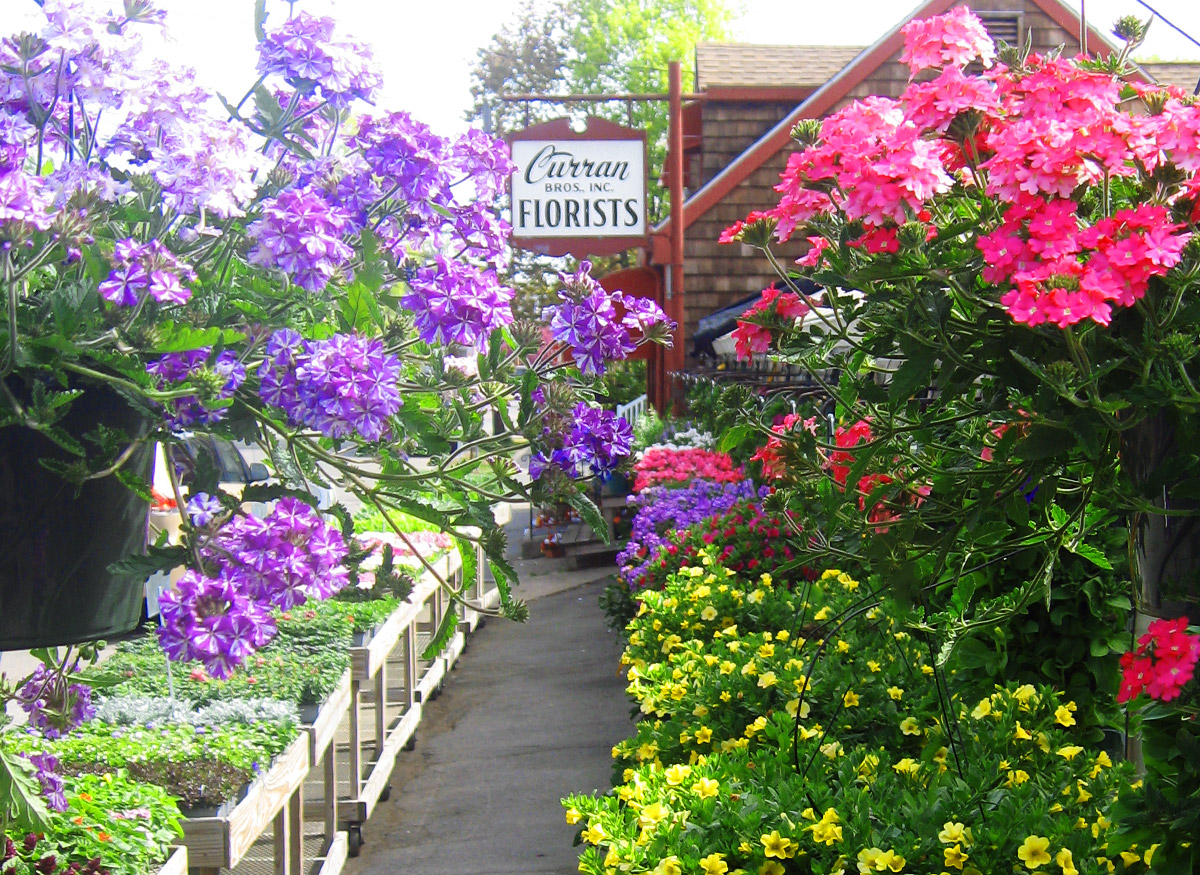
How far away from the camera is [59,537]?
146cm

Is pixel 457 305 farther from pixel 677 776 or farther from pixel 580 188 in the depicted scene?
pixel 580 188

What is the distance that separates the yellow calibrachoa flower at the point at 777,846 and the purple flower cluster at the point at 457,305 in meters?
1.39

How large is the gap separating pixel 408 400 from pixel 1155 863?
1.18 m

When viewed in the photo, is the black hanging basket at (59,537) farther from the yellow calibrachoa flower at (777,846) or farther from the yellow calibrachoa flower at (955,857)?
the yellow calibrachoa flower at (955,857)

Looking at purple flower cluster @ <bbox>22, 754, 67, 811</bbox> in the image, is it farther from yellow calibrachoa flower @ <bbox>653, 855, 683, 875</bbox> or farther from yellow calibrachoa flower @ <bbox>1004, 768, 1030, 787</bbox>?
yellow calibrachoa flower @ <bbox>1004, 768, 1030, 787</bbox>

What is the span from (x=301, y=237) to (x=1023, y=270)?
82 cm

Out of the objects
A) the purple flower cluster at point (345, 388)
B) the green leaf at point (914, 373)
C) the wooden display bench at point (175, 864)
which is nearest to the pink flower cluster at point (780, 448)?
the green leaf at point (914, 373)

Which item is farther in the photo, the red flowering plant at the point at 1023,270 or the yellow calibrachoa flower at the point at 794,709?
the yellow calibrachoa flower at the point at 794,709

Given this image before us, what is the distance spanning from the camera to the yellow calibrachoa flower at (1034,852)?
87.1 inches

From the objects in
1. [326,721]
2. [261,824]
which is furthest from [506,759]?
[261,824]

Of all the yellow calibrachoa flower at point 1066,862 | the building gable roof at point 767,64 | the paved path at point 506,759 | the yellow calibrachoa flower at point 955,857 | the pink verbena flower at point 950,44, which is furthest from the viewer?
the building gable roof at point 767,64

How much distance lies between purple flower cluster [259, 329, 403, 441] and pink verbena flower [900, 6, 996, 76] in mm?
796

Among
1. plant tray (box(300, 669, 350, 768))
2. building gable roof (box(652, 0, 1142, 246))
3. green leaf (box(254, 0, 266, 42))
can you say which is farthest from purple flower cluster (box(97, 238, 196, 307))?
building gable roof (box(652, 0, 1142, 246))

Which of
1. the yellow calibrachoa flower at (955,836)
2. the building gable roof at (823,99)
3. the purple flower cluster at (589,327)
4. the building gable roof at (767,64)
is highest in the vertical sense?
the building gable roof at (767,64)
